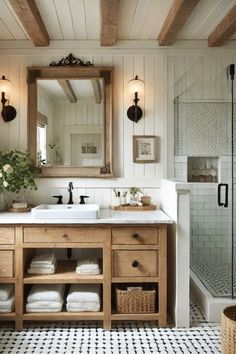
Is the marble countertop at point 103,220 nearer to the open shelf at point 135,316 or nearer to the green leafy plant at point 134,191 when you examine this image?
the green leafy plant at point 134,191

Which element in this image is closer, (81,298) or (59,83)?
(81,298)

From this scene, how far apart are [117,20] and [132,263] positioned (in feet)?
6.33

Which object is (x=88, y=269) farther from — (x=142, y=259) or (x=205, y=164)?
(x=205, y=164)

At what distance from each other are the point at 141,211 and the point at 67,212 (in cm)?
81

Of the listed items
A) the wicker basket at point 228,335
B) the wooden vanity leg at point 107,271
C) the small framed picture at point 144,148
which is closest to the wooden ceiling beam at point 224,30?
the small framed picture at point 144,148

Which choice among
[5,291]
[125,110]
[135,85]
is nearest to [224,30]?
[135,85]

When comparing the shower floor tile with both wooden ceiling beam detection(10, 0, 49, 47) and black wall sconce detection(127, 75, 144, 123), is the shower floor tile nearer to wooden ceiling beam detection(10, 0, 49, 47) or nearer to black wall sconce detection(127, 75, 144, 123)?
black wall sconce detection(127, 75, 144, 123)

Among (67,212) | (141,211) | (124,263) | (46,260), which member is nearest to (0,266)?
(46,260)

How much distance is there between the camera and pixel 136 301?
2990 millimetres

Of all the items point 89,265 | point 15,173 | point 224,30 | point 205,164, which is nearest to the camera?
point 89,265

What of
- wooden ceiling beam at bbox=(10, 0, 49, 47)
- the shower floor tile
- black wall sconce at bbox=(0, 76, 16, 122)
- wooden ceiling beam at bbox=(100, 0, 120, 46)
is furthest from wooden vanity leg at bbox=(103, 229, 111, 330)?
wooden ceiling beam at bbox=(10, 0, 49, 47)

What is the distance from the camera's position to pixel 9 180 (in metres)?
3.34

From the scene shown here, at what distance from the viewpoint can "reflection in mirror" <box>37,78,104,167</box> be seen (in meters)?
3.55

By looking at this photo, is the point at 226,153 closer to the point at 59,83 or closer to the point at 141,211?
the point at 141,211
